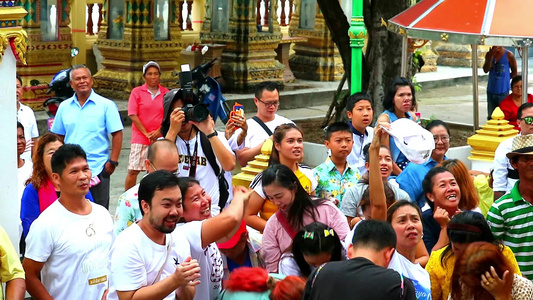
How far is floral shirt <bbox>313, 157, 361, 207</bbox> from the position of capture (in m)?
7.40

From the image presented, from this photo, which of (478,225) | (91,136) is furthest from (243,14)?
(478,225)

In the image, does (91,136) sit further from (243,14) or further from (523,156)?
(243,14)

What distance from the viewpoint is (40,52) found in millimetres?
15695

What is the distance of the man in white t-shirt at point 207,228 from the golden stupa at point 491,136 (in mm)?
5623

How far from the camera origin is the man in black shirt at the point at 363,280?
4.55 metres

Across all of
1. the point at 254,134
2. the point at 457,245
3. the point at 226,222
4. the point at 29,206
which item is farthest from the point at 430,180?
the point at 29,206

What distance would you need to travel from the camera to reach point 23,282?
539cm

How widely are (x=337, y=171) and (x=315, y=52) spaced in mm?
13499

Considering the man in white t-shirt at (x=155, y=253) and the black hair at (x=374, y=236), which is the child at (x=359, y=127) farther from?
the black hair at (x=374, y=236)

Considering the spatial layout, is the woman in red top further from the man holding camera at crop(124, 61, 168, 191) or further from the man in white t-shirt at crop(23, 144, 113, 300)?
the man in white t-shirt at crop(23, 144, 113, 300)

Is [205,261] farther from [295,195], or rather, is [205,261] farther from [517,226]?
[517,226]

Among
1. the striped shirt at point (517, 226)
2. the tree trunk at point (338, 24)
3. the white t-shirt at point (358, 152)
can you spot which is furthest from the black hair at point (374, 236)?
the tree trunk at point (338, 24)

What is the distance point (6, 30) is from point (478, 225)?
3201 mm

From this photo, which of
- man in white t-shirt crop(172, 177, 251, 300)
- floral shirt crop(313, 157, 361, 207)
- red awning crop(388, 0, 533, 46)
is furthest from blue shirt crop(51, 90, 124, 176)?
red awning crop(388, 0, 533, 46)
